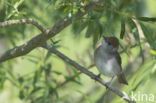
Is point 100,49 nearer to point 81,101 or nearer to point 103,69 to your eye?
point 103,69

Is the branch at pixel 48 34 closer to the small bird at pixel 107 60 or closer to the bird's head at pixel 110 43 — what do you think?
the bird's head at pixel 110 43

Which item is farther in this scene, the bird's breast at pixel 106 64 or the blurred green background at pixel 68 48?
the bird's breast at pixel 106 64

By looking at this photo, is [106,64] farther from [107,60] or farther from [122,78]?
[122,78]

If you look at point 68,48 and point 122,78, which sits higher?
point 68,48

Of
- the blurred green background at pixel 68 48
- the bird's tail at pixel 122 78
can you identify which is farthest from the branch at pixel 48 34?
the bird's tail at pixel 122 78

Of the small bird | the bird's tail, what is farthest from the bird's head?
the bird's tail

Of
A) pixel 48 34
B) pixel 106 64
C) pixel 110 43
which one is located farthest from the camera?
pixel 106 64

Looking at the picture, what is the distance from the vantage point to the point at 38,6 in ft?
10.3

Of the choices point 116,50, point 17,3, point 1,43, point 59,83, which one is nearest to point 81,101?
point 59,83

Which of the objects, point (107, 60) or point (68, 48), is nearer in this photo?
point (68, 48)

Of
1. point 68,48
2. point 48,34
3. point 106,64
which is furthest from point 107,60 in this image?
point 48,34

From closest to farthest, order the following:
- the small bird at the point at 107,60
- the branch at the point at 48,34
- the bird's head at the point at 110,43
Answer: the branch at the point at 48,34, the bird's head at the point at 110,43, the small bird at the point at 107,60

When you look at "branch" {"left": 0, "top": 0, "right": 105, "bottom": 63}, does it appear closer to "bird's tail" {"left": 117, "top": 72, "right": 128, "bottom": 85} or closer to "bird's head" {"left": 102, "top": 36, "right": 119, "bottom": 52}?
"bird's head" {"left": 102, "top": 36, "right": 119, "bottom": 52}

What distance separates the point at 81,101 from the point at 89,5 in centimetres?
161
